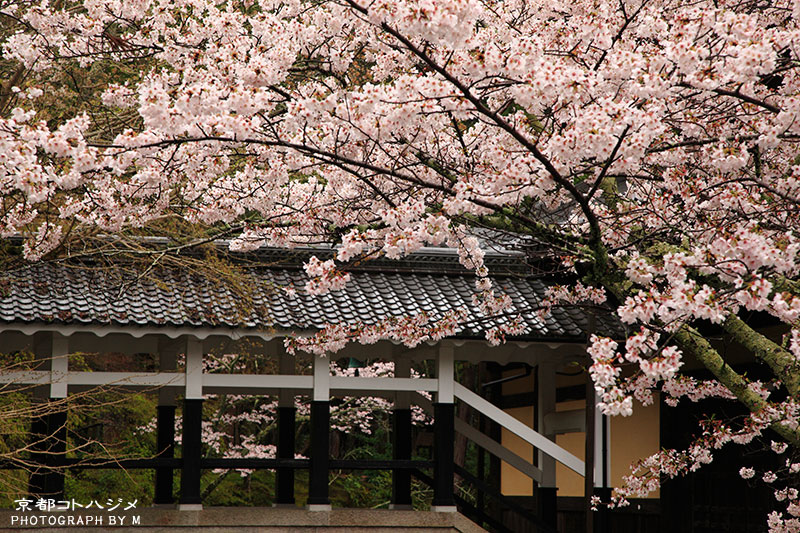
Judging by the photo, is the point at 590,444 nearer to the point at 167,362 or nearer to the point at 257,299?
the point at 257,299

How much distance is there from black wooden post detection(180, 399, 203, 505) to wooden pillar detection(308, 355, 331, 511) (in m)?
1.07

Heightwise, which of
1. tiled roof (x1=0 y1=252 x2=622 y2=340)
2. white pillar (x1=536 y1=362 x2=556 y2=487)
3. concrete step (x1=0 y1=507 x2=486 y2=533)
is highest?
tiled roof (x1=0 y1=252 x2=622 y2=340)

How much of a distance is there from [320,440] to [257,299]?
4.92 feet

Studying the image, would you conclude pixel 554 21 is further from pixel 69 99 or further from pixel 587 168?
pixel 69 99

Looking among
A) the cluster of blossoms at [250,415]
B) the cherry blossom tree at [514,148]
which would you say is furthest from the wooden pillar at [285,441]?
the cherry blossom tree at [514,148]

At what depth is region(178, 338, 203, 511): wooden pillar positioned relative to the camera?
888 centimetres

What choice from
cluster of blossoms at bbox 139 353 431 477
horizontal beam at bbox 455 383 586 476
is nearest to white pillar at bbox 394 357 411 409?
horizontal beam at bbox 455 383 586 476

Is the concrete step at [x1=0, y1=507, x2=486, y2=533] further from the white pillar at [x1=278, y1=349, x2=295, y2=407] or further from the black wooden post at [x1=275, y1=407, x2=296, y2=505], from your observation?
the white pillar at [x1=278, y1=349, x2=295, y2=407]

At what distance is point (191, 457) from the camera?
8.88m

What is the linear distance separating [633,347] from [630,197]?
122 inches

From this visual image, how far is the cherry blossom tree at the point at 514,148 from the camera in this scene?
4.41 meters

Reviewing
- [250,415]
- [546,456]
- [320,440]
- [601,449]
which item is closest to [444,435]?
[320,440]

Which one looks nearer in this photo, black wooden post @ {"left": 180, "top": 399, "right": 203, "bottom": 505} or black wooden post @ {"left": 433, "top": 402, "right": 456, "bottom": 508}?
black wooden post @ {"left": 180, "top": 399, "right": 203, "bottom": 505}

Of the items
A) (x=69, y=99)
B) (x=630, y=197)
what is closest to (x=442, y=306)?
(x=630, y=197)
